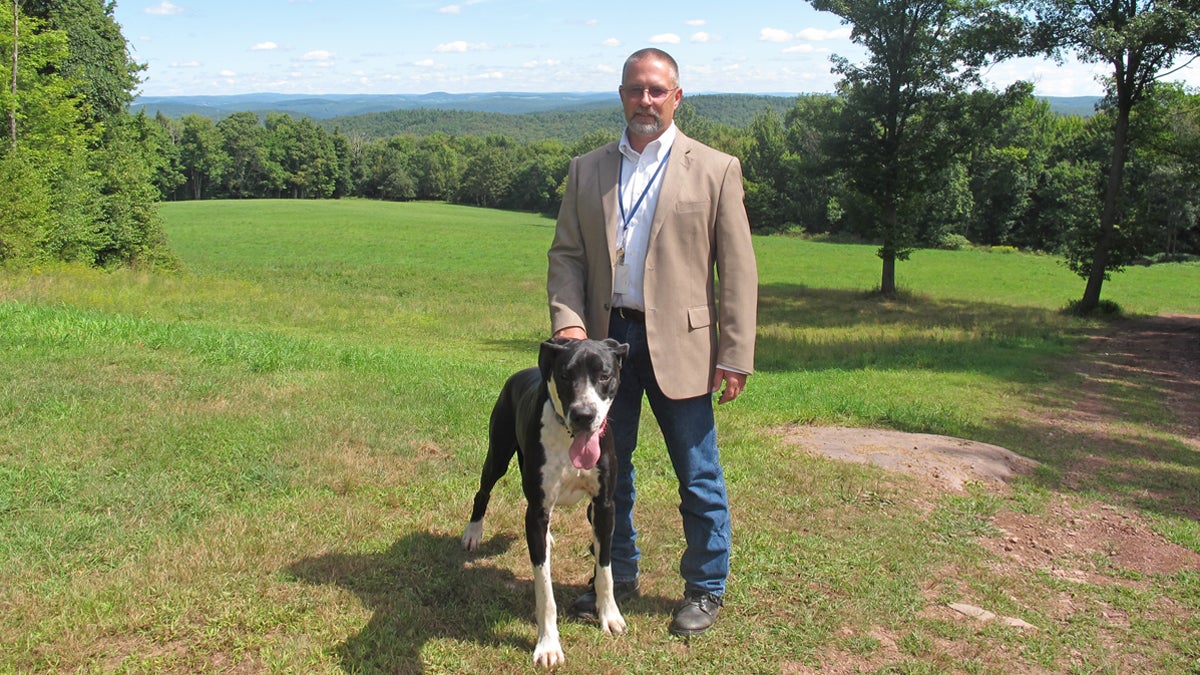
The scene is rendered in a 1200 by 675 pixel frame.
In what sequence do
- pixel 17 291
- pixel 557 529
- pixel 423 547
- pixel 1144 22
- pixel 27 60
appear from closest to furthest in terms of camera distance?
1. pixel 423 547
2. pixel 557 529
3. pixel 17 291
4. pixel 1144 22
5. pixel 27 60

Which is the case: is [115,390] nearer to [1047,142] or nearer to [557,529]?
[557,529]

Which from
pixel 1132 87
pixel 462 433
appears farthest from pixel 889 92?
pixel 462 433

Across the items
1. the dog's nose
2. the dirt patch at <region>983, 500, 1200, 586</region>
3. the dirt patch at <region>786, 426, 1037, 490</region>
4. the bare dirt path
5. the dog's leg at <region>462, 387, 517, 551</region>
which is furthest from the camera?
the dirt patch at <region>786, 426, 1037, 490</region>

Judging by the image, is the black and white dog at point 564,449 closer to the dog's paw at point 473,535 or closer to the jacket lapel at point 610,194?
the jacket lapel at point 610,194

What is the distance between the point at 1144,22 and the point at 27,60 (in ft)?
99.5

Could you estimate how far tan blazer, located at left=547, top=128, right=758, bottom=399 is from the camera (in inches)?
152

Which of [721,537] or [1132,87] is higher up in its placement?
[1132,87]

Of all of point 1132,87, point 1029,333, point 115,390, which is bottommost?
point 1029,333

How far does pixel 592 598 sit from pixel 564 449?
3.29ft

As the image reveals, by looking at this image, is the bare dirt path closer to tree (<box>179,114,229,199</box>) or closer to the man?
the man

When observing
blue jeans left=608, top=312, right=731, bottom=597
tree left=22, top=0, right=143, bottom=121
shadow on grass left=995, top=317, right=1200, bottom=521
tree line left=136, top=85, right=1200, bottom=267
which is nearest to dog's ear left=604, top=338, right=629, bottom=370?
blue jeans left=608, top=312, right=731, bottom=597

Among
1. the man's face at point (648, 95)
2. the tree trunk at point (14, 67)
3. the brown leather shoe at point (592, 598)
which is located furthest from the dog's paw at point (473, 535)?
the tree trunk at point (14, 67)

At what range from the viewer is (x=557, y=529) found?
5.28 m

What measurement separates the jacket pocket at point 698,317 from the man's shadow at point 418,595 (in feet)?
5.54
